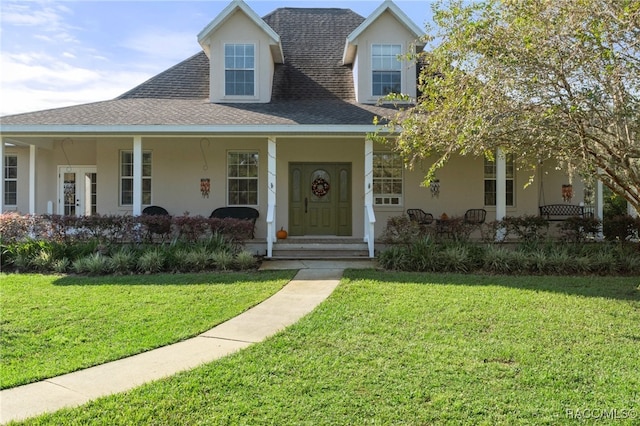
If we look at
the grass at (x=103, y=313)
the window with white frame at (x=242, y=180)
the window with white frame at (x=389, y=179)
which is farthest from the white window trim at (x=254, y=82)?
the grass at (x=103, y=313)

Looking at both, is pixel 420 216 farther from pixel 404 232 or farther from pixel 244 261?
pixel 244 261

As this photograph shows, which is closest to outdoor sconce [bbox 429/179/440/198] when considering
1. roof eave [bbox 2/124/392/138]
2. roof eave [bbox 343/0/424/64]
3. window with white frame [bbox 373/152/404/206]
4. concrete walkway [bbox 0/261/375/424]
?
window with white frame [bbox 373/152/404/206]

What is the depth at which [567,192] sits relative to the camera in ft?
43.0

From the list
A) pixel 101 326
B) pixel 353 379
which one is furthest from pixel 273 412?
pixel 101 326

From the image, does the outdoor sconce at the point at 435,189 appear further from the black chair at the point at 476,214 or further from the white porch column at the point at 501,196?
the white porch column at the point at 501,196

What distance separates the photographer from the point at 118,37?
36.4ft

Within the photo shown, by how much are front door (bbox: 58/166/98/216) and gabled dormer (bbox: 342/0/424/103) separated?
9.55 m

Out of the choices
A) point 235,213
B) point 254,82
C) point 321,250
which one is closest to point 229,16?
point 254,82

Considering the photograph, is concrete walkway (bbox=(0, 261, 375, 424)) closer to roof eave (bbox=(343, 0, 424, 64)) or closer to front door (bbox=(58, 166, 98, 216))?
roof eave (bbox=(343, 0, 424, 64))

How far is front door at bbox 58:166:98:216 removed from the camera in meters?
14.5

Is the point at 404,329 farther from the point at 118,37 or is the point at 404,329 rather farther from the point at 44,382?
the point at 118,37

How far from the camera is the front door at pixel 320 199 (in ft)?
41.8

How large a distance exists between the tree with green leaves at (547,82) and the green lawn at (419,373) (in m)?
2.47

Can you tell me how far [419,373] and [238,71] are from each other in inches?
449
